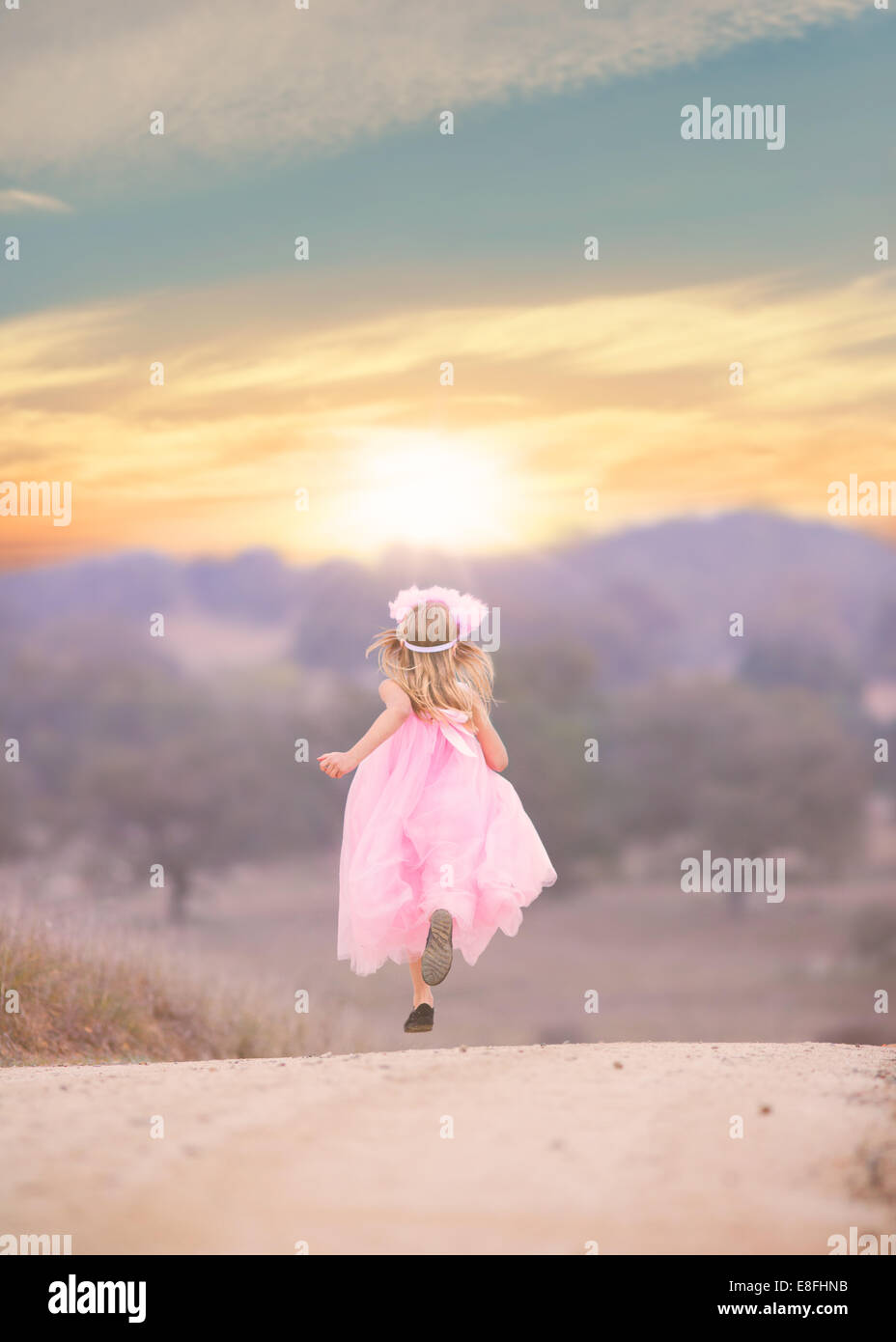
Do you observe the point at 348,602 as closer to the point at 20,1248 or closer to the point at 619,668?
the point at 619,668

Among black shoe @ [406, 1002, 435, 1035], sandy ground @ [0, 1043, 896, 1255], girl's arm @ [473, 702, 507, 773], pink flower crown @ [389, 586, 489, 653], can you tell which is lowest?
sandy ground @ [0, 1043, 896, 1255]

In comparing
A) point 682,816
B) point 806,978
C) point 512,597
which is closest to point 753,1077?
point 806,978

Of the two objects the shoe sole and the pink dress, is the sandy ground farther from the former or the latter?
the pink dress

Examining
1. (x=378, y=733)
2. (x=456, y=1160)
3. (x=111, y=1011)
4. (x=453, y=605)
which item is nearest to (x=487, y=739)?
(x=378, y=733)

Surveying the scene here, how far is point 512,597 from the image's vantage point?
6278 centimetres

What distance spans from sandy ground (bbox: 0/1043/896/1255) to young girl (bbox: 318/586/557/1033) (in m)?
1.05

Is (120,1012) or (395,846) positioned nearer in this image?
(395,846)

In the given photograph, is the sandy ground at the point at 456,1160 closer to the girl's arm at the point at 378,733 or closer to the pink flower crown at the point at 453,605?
the girl's arm at the point at 378,733

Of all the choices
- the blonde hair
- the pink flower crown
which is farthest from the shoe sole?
the pink flower crown

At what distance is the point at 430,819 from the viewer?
8.36 metres

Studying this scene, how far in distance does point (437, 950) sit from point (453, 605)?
2.05m

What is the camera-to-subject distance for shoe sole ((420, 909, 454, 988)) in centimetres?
794

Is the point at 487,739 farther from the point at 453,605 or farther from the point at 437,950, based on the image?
the point at 437,950
